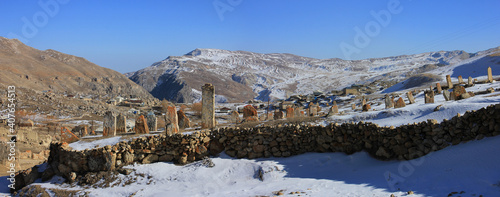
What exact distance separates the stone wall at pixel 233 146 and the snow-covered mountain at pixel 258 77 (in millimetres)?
66075

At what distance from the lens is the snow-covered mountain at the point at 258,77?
96588mm

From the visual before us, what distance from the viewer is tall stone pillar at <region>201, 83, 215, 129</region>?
44.7 feet

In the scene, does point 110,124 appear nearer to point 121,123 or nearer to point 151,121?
point 121,123

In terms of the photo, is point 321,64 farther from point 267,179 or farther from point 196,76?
point 267,179

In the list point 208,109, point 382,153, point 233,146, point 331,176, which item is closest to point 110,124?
point 208,109

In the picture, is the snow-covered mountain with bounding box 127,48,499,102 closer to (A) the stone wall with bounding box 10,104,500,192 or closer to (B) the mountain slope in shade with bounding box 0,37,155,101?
(B) the mountain slope in shade with bounding box 0,37,155,101

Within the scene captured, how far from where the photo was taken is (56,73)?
70.1 m

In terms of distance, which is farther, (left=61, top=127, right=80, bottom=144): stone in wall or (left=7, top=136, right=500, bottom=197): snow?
(left=61, top=127, right=80, bottom=144): stone in wall

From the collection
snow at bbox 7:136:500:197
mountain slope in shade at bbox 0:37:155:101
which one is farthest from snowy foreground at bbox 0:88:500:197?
mountain slope in shade at bbox 0:37:155:101

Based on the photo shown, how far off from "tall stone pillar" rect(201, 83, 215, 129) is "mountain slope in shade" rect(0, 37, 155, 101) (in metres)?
48.0

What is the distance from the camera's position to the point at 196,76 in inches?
4587

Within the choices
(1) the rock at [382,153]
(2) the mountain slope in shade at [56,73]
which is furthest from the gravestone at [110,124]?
(2) the mountain slope in shade at [56,73]

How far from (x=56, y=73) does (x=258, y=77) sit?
80.6 meters

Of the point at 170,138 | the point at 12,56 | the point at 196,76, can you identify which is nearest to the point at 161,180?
the point at 170,138
